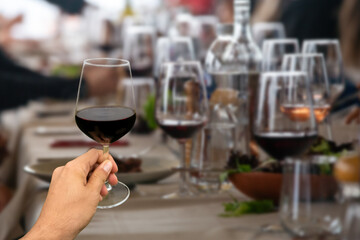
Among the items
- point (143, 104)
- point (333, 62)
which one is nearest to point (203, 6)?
point (143, 104)

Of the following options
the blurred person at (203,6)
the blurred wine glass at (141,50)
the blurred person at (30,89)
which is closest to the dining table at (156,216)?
the blurred wine glass at (141,50)

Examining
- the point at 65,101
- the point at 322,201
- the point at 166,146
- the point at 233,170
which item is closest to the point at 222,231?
the point at 233,170

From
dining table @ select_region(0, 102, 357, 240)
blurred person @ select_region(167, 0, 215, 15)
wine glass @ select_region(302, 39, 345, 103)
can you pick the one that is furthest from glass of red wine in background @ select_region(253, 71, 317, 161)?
blurred person @ select_region(167, 0, 215, 15)

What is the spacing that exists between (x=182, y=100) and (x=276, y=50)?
2.03ft

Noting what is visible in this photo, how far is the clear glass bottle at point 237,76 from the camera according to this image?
48.4 inches

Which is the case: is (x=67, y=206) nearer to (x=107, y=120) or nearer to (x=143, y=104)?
(x=107, y=120)

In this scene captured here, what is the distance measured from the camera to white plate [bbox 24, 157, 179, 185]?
1104 millimetres

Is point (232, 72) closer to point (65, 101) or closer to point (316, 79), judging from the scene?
point (316, 79)

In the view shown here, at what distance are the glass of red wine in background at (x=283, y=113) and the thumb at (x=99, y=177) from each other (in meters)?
0.25

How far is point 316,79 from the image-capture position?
1.19m

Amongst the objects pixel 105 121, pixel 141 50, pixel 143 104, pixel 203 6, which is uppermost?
pixel 105 121

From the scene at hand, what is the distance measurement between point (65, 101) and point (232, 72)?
5.79ft

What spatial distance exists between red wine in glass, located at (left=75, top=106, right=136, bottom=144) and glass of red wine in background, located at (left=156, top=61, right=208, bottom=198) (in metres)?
0.20

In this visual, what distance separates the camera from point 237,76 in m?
1.30
